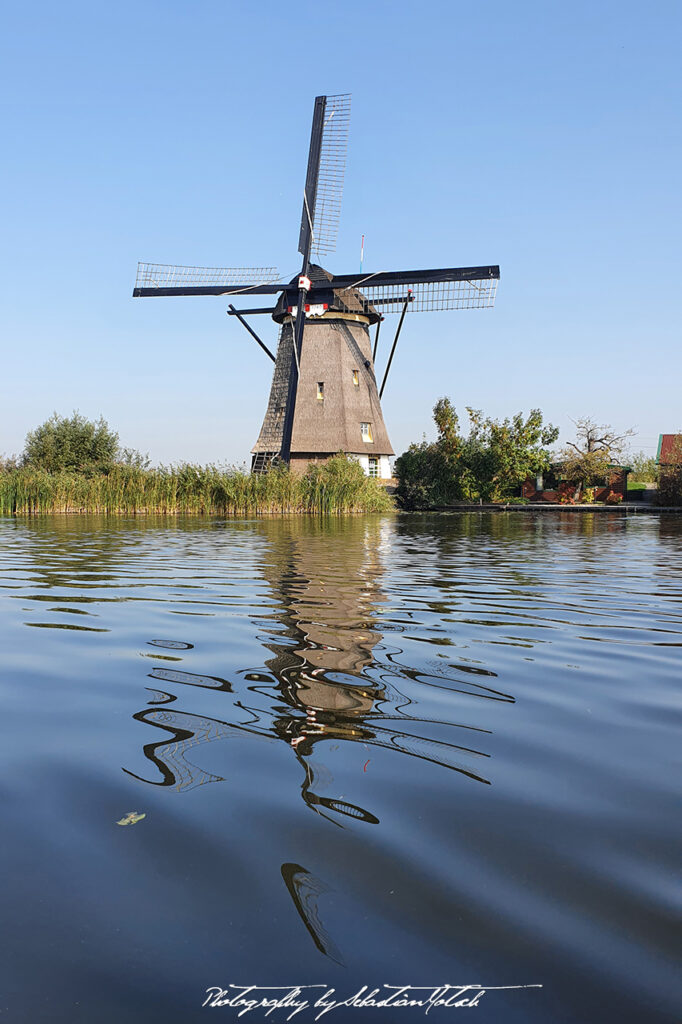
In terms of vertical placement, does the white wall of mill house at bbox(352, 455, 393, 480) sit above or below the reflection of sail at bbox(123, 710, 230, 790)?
above

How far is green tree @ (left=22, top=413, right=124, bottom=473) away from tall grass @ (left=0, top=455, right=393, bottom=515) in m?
13.3

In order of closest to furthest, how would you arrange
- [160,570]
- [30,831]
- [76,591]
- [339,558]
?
[30,831] → [76,591] → [160,570] → [339,558]

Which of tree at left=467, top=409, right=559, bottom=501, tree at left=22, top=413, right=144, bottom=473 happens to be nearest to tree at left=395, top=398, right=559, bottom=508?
tree at left=467, top=409, right=559, bottom=501

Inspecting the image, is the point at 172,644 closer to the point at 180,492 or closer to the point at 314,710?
the point at 314,710

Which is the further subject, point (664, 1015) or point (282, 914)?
point (282, 914)

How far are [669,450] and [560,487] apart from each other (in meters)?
7.94

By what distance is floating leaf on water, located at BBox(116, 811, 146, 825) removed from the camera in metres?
2.28

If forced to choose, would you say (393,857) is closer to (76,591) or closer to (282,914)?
(282,914)

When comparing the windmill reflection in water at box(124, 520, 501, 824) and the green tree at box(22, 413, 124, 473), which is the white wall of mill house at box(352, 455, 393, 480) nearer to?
the green tree at box(22, 413, 124, 473)

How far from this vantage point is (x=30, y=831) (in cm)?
222

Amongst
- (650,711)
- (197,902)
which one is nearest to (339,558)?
Answer: (650,711)

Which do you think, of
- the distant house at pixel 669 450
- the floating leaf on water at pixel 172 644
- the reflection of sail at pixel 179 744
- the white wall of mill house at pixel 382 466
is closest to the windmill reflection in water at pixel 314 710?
the reflection of sail at pixel 179 744

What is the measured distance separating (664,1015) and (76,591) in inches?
288

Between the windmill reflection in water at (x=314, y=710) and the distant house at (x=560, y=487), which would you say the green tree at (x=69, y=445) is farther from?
the windmill reflection in water at (x=314, y=710)
